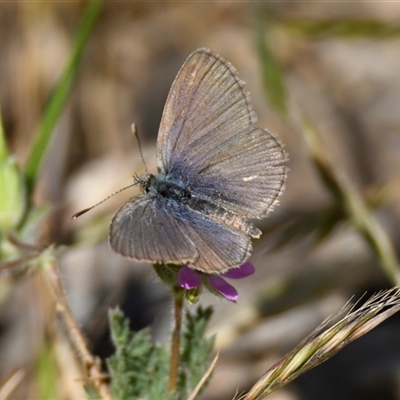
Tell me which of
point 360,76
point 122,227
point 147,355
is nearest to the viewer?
point 122,227

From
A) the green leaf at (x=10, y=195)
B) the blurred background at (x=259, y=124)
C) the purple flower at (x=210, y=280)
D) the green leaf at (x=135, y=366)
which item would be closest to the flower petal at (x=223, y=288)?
the purple flower at (x=210, y=280)

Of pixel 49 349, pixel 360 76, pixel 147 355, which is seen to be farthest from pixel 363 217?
pixel 360 76

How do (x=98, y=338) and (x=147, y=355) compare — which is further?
(x=98, y=338)

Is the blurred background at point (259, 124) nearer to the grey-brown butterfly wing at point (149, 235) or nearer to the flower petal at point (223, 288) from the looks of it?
the grey-brown butterfly wing at point (149, 235)

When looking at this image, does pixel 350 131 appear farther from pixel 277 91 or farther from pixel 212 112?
pixel 212 112

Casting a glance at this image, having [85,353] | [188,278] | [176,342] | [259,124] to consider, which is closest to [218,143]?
[188,278]

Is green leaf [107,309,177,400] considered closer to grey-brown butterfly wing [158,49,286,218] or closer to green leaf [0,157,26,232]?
grey-brown butterfly wing [158,49,286,218]
